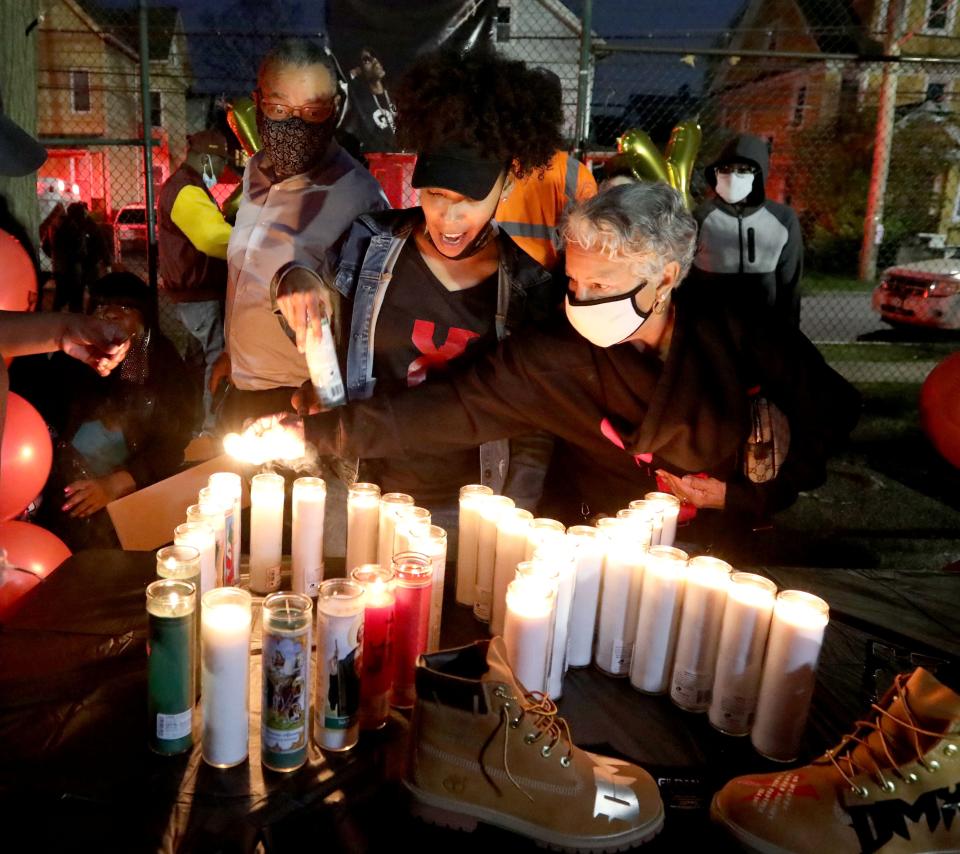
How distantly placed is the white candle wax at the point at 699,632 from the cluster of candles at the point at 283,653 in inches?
24.5

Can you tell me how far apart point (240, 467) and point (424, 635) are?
1.27 meters

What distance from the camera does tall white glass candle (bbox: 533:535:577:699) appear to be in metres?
1.96

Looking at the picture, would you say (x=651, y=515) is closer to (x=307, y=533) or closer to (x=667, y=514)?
(x=667, y=514)

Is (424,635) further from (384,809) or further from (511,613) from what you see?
(384,809)

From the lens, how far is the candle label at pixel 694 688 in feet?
6.59

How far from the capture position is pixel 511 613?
1.81 meters

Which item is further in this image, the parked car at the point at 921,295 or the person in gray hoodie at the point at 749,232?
the parked car at the point at 921,295

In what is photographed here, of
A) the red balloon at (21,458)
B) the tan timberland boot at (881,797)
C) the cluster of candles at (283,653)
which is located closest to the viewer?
the tan timberland boot at (881,797)

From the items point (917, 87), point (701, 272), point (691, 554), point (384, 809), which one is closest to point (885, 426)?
point (701, 272)

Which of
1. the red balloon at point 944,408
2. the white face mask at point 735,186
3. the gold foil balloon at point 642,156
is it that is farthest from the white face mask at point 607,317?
the red balloon at point 944,408

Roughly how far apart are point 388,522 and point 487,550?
11.4 inches

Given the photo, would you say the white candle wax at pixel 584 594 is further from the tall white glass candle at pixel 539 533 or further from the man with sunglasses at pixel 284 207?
the man with sunglasses at pixel 284 207

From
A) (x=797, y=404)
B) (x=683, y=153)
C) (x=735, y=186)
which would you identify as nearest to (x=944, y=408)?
(x=735, y=186)

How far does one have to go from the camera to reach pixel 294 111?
2971 millimetres
